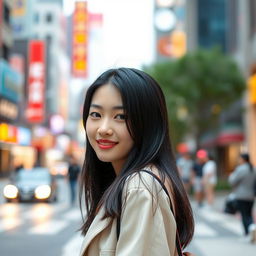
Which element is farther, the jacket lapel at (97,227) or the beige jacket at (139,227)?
the jacket lapel at (97,227)

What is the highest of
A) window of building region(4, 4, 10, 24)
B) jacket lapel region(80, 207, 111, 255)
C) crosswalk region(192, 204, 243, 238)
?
window of building region(4, 4, 10, 24)

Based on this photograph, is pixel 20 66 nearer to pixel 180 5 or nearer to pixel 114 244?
pixel 180 5

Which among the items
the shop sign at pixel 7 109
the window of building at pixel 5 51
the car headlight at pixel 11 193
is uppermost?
the window of building at pixel 5 51

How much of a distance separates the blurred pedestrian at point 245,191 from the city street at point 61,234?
0.45 metres

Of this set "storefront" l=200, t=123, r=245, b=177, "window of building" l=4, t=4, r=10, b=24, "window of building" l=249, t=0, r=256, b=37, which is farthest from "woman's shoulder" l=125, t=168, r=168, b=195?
"window of building" l=4, t=4, r=10, b=24

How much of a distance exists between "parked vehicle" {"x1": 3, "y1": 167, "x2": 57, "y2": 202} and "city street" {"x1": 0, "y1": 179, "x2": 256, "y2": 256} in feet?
9.78

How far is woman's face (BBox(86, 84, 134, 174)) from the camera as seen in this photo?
85.1 inches

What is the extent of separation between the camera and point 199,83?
110ft

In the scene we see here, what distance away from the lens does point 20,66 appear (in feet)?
195

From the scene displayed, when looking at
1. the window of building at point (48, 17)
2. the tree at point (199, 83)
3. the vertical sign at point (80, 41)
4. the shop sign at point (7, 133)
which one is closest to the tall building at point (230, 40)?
the tree at point (199, 83)

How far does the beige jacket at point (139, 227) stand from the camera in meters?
1.89

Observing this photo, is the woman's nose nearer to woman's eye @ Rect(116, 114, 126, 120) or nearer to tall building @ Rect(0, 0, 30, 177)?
woman's eye @ Rect(116, 114, 126, 120)

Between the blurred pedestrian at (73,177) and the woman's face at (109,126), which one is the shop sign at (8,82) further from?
the woman's face at (109,126)

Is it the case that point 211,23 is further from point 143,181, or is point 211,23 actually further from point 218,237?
point 143,181
